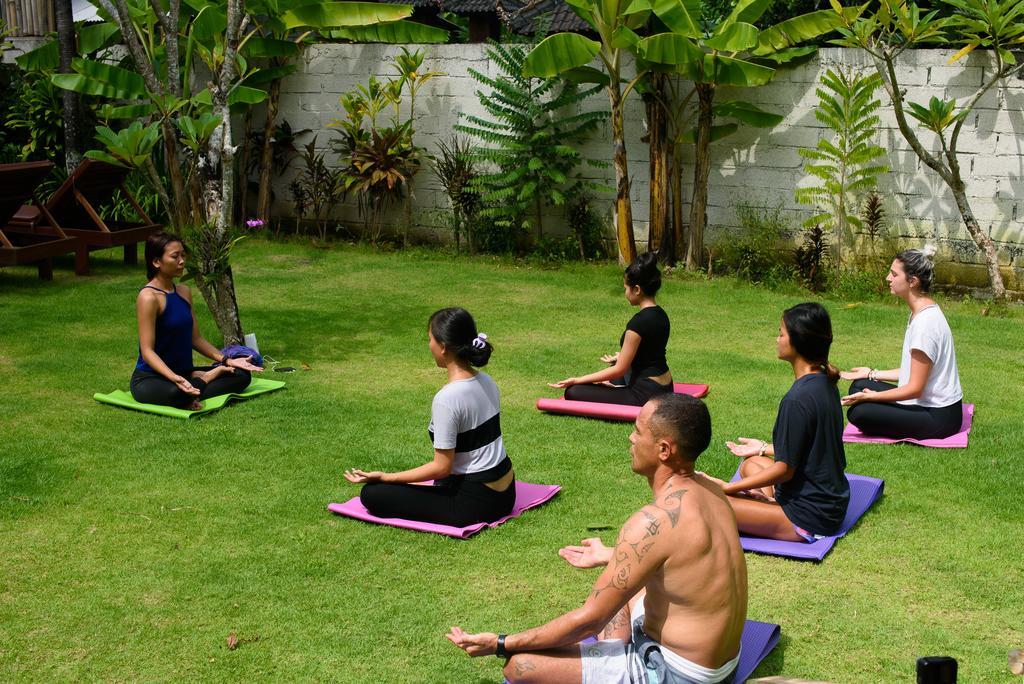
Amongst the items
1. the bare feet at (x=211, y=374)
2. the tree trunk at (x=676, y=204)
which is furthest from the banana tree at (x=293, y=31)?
the bare feet at (x=211, y=374)

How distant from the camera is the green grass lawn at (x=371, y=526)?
15.2 feet

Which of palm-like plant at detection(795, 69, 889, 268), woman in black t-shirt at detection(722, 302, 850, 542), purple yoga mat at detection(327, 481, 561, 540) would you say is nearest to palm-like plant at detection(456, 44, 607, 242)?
palm-like plant at detection(795, 69, 889, 268)

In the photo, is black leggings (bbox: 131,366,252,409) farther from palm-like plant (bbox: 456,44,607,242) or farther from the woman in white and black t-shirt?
palm-like plant (bbox: 456,44,607,242)

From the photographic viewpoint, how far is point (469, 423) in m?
5.55

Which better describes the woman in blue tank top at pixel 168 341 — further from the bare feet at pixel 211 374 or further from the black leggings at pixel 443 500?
the black leggings at pixel 443 500

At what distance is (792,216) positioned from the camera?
40.8 feet

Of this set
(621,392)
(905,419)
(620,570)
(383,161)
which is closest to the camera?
(620,570)

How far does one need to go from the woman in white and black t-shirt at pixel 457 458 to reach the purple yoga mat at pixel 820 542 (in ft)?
4.31

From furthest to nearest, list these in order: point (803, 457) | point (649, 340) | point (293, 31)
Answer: point (293, 31), point (649, 340), point (803, 457)

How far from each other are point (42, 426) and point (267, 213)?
325 inches

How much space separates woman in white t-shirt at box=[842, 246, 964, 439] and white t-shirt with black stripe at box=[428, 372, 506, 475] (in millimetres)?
2585

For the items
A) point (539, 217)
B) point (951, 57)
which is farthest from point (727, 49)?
point (539, 217)

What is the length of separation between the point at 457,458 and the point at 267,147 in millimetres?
10247

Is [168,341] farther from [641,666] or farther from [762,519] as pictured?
[641,666]
